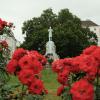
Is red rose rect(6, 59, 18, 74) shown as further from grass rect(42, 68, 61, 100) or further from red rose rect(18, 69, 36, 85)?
grass rect(42, 68, 61, 100)

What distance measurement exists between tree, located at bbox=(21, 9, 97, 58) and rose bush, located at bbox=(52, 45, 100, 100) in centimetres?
7695

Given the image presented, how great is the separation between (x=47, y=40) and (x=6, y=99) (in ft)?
265

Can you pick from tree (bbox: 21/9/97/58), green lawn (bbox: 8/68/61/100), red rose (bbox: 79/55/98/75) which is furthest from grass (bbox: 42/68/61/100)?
tree (bbox: 21/9/97/58)

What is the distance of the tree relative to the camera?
85125 mm

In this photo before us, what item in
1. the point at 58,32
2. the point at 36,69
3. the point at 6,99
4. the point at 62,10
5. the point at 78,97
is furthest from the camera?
the point at 62,10

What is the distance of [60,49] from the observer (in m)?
86.7

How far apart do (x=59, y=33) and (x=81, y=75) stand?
262ft

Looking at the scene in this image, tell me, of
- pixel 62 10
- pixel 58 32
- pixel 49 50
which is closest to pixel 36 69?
pixel 49 50

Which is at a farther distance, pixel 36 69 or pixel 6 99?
pixel 6 99

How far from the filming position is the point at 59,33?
85.1m

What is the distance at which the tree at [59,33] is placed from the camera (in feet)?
279

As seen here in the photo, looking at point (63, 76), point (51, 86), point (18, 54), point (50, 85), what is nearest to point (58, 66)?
point (63, 76)

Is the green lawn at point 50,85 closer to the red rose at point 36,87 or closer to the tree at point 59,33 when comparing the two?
the red rose at point 36,87

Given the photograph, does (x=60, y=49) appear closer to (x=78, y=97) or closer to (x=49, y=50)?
(x=49, y=50)
